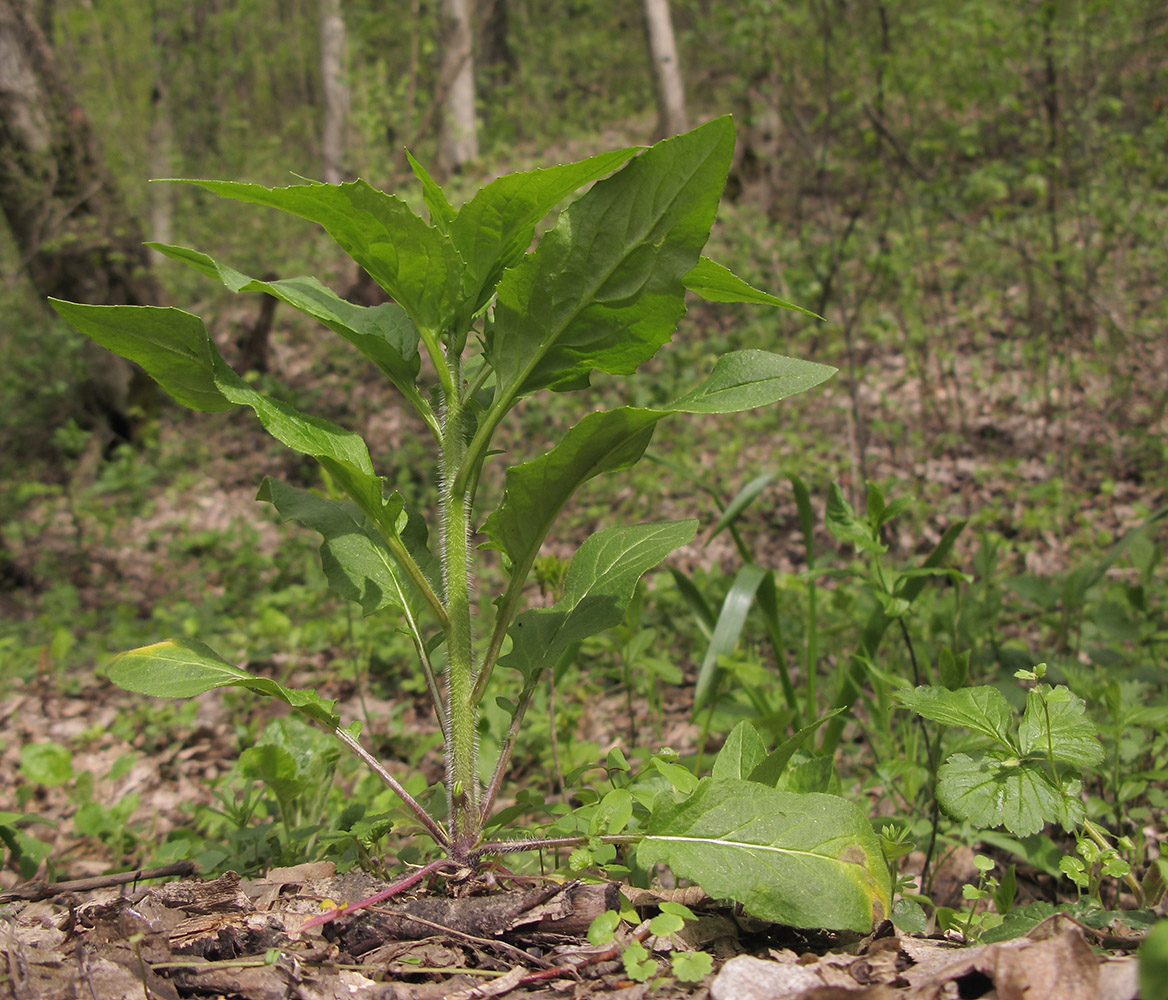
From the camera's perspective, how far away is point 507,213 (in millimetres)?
1254

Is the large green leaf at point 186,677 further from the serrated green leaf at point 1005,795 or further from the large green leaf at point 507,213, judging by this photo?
the serrated green leaf at point 1005,795

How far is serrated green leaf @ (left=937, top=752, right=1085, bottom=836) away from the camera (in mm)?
1157

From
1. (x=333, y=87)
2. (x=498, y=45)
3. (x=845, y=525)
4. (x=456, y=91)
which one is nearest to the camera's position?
(x=845, y=525)

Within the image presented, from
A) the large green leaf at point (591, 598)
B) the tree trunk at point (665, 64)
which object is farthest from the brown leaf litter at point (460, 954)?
the tree trunk at point (665, 64)

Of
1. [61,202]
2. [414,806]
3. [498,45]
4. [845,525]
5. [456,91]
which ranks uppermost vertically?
[498,45]

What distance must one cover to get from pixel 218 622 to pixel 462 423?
3017mm

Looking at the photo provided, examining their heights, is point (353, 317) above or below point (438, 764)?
above

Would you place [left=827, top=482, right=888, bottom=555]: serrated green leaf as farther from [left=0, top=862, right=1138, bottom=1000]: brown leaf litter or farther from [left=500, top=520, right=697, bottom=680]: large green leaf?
[left=0, top=862, right=1138, bottom=1000]: brown leaf litter

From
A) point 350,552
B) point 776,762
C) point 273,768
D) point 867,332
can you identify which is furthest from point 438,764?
point 867,332

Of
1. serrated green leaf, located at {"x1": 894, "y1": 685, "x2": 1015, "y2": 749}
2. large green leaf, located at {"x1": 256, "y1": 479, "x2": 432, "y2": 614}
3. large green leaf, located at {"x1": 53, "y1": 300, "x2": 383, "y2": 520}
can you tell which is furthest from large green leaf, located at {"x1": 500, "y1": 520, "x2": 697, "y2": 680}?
serrated green leaf, located at {"x1": 894, "y1": 685, "x2": 1015, "y2": 749}

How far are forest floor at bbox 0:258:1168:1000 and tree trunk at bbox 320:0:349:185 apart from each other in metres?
3.87

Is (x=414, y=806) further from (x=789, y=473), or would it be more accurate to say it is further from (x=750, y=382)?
(x=789, y=473)

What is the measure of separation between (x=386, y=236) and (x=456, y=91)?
955cm

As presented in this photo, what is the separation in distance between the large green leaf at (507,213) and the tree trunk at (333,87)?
9635 millimetres
